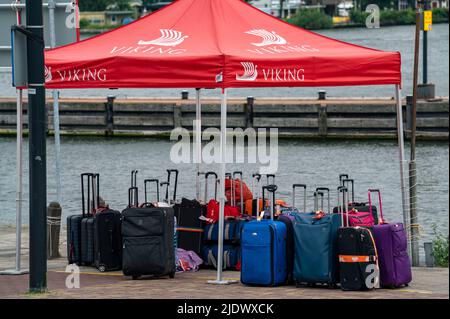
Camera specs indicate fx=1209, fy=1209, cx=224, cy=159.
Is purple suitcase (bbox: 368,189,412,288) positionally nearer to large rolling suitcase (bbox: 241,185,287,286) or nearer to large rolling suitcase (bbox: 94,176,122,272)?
large rolling suitcase (bbox: 241,185,287,286)

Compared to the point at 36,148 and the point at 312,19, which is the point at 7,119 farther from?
the point at 312,19

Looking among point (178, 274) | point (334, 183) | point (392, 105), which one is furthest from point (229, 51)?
point (392, 105)

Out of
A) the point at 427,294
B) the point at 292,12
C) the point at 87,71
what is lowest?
the point at 427,294

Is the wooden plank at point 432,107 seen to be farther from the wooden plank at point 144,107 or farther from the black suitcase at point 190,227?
the black suitcase at point 190,227

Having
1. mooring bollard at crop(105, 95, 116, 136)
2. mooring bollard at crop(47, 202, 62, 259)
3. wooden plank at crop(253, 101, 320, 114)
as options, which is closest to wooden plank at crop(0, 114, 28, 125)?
mooring bollard at crop(105, 95, 116, 136)

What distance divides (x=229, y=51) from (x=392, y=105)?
35920mm

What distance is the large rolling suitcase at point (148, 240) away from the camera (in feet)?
47.1

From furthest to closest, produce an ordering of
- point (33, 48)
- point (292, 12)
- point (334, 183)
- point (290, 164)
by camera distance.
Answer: point (292, 12)
point (290, 164)
point (334, 183)
point (33, 48)

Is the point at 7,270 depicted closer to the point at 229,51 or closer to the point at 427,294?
the point at 229,51

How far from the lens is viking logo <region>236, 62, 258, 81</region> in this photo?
1433 cm

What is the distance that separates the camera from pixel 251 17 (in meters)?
16.2

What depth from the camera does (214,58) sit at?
47.0 ft

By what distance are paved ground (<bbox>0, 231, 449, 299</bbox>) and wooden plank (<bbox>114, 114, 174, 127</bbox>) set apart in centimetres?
3850

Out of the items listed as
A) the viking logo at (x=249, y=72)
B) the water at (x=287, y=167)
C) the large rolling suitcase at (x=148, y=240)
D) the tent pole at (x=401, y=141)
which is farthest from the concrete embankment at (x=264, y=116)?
the large rolling suitcase at (x=148, y=240)
